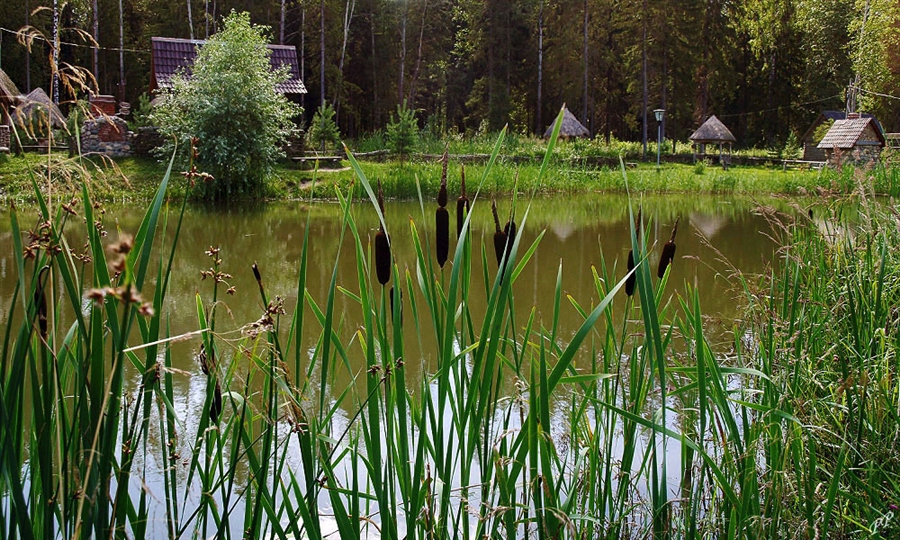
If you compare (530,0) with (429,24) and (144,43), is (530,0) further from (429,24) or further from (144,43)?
(144,43)

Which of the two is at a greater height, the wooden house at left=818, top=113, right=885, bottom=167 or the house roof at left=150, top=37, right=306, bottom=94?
the house roof at left=150, top=37, right=306, bottom=94

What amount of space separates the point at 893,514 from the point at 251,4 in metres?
32.8

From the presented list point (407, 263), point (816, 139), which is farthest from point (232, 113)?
point (816, 139)

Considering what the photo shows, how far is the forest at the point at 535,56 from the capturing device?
31.8m

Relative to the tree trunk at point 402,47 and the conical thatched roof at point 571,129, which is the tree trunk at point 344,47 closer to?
the tree trunk at point 402,47

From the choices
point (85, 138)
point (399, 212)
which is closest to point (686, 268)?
point (399, 212)


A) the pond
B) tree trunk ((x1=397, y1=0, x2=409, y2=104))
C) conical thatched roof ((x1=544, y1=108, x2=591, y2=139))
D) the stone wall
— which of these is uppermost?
tree trunk ((x1=397, y1=0, x2=409, y2=104))

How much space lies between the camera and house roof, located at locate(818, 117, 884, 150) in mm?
24484

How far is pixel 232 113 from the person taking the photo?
16.0m

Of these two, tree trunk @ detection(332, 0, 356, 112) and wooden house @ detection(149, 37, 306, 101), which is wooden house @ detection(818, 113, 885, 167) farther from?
tree trunk @ detection(332, 0, 356, 112)

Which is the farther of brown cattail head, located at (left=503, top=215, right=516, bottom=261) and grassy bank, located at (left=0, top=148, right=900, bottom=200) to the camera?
grassy bank, located at (left=0, top=148, right=900, bottom=200)

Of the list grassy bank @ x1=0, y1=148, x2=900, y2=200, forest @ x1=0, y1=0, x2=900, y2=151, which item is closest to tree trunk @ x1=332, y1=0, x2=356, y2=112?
forest @ x1=0, y1=0, x2=900, y2=151

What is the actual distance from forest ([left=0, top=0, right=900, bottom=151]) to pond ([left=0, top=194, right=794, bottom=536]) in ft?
48.9

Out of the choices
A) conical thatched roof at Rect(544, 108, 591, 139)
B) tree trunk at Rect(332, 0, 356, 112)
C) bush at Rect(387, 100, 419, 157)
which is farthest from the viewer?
tree trunk at Rect(332, 0, 356, 112)
